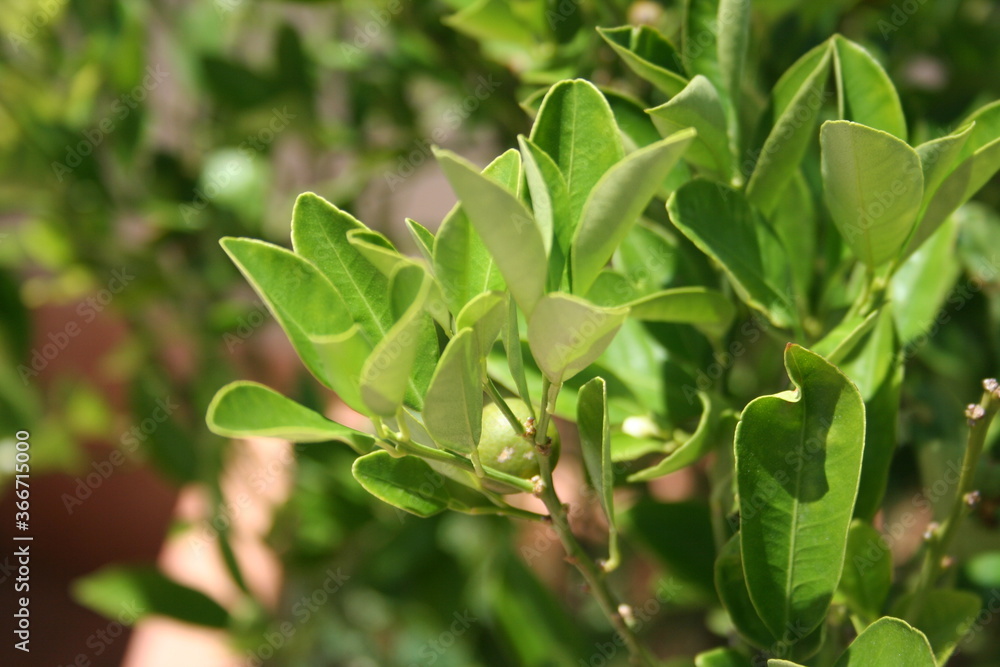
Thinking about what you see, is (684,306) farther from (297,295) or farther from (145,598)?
(145,598)

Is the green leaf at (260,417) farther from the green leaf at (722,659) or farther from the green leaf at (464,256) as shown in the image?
the green leaf at (722,659)

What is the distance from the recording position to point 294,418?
12.1 inches

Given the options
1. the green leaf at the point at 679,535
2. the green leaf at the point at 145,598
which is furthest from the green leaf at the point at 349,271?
the green leaf at the point at 145,598

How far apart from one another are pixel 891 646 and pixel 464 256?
0.69 feet

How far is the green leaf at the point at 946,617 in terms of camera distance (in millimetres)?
379

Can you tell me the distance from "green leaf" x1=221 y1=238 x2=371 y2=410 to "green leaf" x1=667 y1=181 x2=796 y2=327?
0.14 meters

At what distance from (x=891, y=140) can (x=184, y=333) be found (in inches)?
35.6

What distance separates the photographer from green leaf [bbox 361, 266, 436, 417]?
249 millimetres

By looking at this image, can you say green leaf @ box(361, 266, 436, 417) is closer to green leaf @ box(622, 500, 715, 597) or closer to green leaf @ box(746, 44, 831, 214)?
green leaf @ box(746, 44, 831, 214)

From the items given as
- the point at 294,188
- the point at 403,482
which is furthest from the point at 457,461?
the point at 294,188

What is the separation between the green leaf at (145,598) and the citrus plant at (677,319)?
1.92 feet

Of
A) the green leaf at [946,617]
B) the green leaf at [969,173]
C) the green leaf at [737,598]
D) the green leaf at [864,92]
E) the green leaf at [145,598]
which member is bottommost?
the green leaf at [145,598]

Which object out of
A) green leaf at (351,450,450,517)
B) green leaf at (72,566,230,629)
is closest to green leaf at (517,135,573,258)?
green leaf at (351,450,450,517)

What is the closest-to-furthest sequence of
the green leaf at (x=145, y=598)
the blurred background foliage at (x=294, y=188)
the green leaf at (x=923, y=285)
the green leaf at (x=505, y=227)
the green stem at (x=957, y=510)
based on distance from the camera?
the green leaf at (x=505, y=227) → the green stem at (x=957, y=510) → the green leaf at (x=923, y=285) → the blurred background foliage at (x=294, y=188) → the green leaf at (x=145, y=598)
